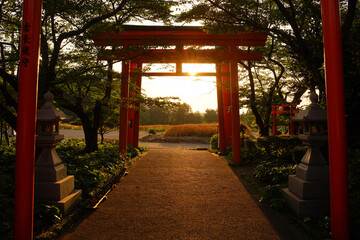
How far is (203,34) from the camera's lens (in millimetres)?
9055

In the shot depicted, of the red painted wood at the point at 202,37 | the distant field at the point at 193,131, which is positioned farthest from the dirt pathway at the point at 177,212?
the distant field at the point at 193,131

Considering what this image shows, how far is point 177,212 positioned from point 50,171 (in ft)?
7.65

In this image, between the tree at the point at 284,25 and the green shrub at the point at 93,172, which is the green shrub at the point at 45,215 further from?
the tree at the point at 284,25

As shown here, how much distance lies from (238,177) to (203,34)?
17.8 feet

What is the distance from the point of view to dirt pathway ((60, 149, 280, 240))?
354cm

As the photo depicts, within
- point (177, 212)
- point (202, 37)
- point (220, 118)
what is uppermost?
point (202, 37)

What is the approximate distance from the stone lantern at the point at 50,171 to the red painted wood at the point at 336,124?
396cm

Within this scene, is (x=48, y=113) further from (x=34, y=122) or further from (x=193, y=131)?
(x=193, y=131)

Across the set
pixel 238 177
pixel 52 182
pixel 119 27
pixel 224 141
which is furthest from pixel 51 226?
pixel 224 141

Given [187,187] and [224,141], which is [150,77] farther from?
[187,187]

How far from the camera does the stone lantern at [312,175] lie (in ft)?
12.7

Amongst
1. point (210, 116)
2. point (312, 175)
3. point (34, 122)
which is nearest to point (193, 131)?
point (312, 175)

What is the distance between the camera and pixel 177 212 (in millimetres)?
4340

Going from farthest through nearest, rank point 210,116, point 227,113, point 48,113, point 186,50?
1. point 210,116
2. point 227,113
3. point 186,50
4. point 48,113
